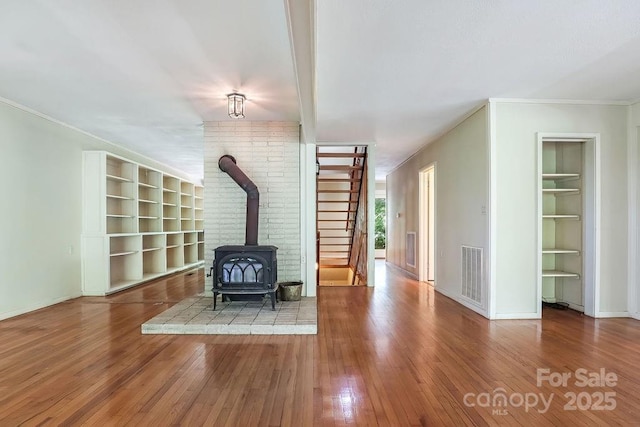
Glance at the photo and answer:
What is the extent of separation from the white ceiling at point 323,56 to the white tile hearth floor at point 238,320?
90.2 inches

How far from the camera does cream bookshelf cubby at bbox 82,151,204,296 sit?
5684 millimetres

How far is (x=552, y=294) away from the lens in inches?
193

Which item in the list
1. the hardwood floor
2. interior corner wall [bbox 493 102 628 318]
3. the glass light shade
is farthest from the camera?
interior corner wall [bbox 493 102 628 318]

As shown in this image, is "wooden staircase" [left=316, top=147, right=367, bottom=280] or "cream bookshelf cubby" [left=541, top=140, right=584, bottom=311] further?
"wooden staircase" [left=316, top=147, right=367, bottom=280]

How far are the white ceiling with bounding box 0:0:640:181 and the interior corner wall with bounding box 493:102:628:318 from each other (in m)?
0.26

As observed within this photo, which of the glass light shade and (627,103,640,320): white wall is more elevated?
the glass light shade

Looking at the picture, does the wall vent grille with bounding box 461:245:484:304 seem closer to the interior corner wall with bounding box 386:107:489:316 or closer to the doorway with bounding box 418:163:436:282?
the interior corner wall with bounding box 386:107:489:316

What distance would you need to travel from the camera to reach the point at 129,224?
669 cm

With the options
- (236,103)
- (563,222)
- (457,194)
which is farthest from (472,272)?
(236,103)

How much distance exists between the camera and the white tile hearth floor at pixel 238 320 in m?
3.71

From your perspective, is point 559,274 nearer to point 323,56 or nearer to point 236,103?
point 323,56

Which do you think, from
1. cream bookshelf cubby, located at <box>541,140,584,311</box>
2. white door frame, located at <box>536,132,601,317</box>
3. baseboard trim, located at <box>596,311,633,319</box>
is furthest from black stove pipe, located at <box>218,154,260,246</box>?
baseboard trim, located at <box>596,311,633,319</box>

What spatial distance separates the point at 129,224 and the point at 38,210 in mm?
1953

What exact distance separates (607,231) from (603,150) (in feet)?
3.11
